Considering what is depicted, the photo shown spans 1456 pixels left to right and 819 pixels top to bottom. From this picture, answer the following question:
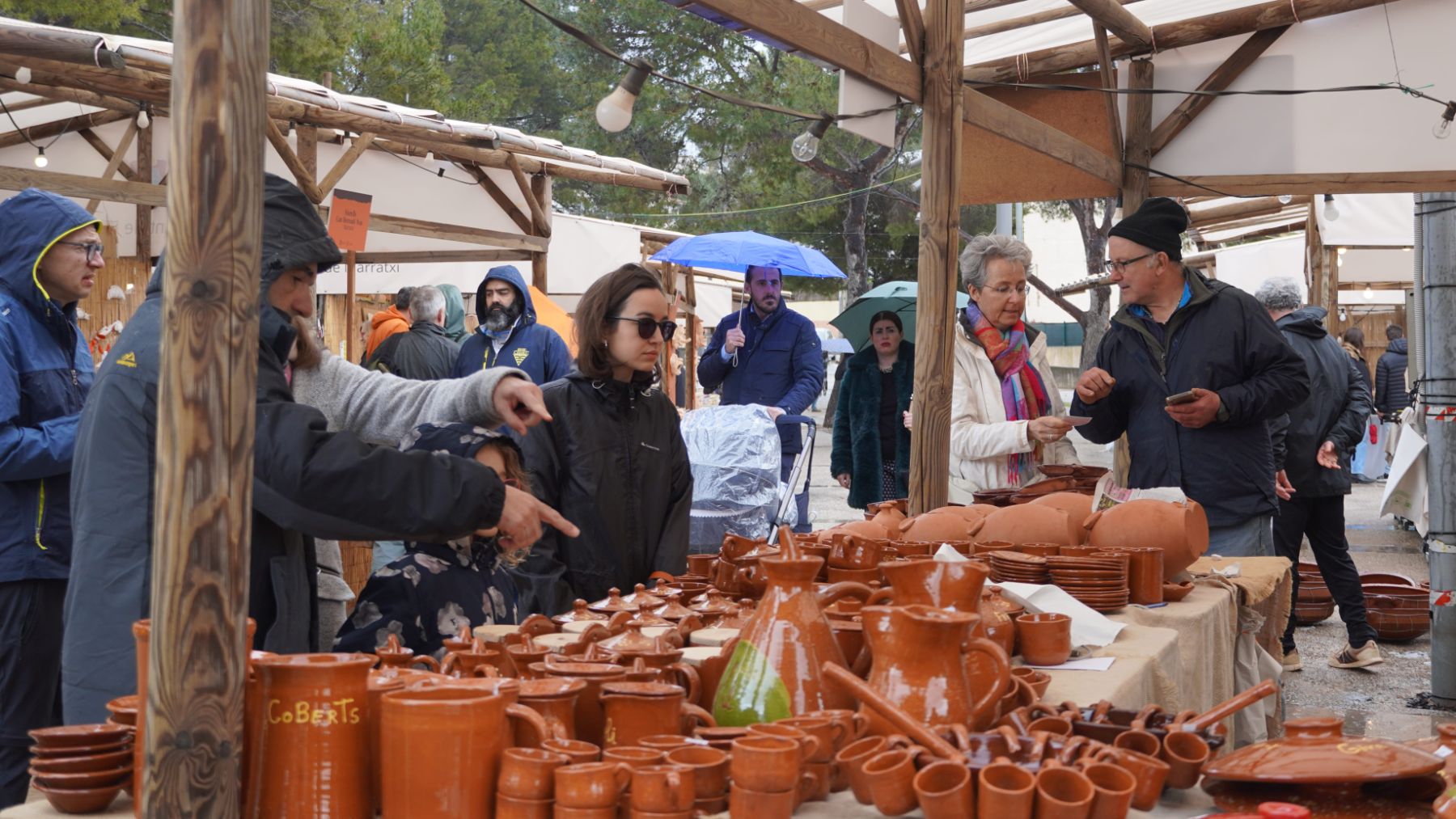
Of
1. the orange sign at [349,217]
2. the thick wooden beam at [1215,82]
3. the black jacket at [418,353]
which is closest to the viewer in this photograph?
the thick wooden beam at [1215,82]

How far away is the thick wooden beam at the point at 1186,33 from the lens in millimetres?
5785

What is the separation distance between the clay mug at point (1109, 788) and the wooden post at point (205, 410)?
977 millimetres

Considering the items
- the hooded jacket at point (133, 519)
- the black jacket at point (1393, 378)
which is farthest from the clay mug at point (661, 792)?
the black jacket at point (1393, 378)

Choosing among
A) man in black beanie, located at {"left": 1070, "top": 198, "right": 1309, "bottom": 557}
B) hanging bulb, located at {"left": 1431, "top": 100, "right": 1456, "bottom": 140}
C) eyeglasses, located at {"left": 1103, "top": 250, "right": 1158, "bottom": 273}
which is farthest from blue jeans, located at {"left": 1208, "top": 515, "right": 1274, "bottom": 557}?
hanging bulb, located at {"left": 1431, "top": 100, "right": 1456, "bottom": 140}

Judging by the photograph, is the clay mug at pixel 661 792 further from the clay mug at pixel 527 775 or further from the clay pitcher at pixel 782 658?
the clay pitcher at pixel 782 658

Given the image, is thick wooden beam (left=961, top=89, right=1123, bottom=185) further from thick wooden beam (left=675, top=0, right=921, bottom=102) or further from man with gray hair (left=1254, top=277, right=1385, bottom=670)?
man with gray hair (left=1254, top=277, right=1385, bottom=670)

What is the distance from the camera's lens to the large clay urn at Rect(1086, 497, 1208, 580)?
3227 mm

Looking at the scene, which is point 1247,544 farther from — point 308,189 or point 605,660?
point 308,189

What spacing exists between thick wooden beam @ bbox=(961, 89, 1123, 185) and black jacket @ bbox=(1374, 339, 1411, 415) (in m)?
8.35

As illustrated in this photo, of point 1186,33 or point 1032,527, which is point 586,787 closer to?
point 1032,527

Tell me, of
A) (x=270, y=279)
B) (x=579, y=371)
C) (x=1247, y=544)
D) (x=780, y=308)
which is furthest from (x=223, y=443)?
(x=780, y=308)

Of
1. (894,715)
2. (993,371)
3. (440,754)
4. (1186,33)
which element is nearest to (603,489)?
(993,371)

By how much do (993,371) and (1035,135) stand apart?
1363mm

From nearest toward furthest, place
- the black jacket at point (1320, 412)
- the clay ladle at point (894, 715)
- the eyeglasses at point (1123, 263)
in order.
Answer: the clay ladle at point (894, 715), the eyeglasses at point (1123, 263), the black jacket at point (1320, 412)
